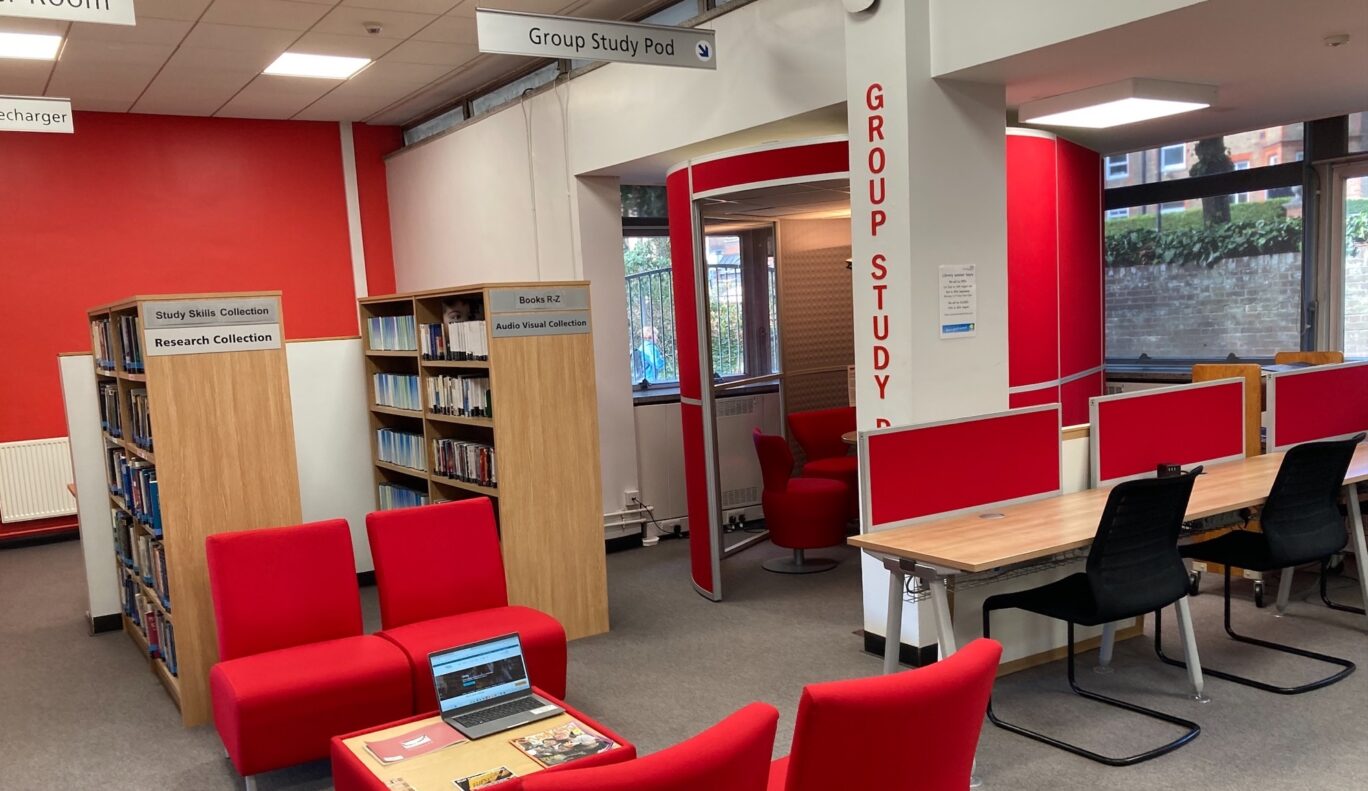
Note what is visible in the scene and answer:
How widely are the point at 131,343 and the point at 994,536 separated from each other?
13.5ft

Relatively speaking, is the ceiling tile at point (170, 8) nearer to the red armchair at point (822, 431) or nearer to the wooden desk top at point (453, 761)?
the red armchair at point (822, 431)

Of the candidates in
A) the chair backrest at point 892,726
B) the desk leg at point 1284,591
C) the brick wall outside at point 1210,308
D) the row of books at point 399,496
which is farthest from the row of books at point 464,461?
the brick wall outside at point 1210,308

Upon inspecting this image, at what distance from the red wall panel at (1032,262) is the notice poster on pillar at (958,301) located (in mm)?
893

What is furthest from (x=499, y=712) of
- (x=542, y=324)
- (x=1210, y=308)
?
(x=1210, y=308)

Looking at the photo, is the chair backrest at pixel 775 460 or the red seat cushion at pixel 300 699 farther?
the chair backrest at pixel 775 460

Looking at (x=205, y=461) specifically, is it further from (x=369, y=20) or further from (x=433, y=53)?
(x=433, y=53)

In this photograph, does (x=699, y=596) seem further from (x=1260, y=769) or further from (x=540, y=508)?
(x=1260, y=769)

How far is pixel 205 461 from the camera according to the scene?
4.55 metres

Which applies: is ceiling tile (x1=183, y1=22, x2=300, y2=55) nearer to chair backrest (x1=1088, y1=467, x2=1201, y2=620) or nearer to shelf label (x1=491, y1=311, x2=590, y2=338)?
shelf label (x1=491, y1=311, x2=590, y2=338)

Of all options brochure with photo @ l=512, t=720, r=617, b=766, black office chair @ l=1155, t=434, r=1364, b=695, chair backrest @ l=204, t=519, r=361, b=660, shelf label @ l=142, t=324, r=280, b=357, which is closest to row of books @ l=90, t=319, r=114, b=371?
shelf label @ l=142, t=324, r=280, b=357

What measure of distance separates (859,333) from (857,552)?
2.63m

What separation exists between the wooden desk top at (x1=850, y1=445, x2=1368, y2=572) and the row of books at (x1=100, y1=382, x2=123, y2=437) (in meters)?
4.02

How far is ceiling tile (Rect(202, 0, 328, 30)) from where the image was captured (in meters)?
6.07

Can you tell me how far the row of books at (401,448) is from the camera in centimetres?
613
